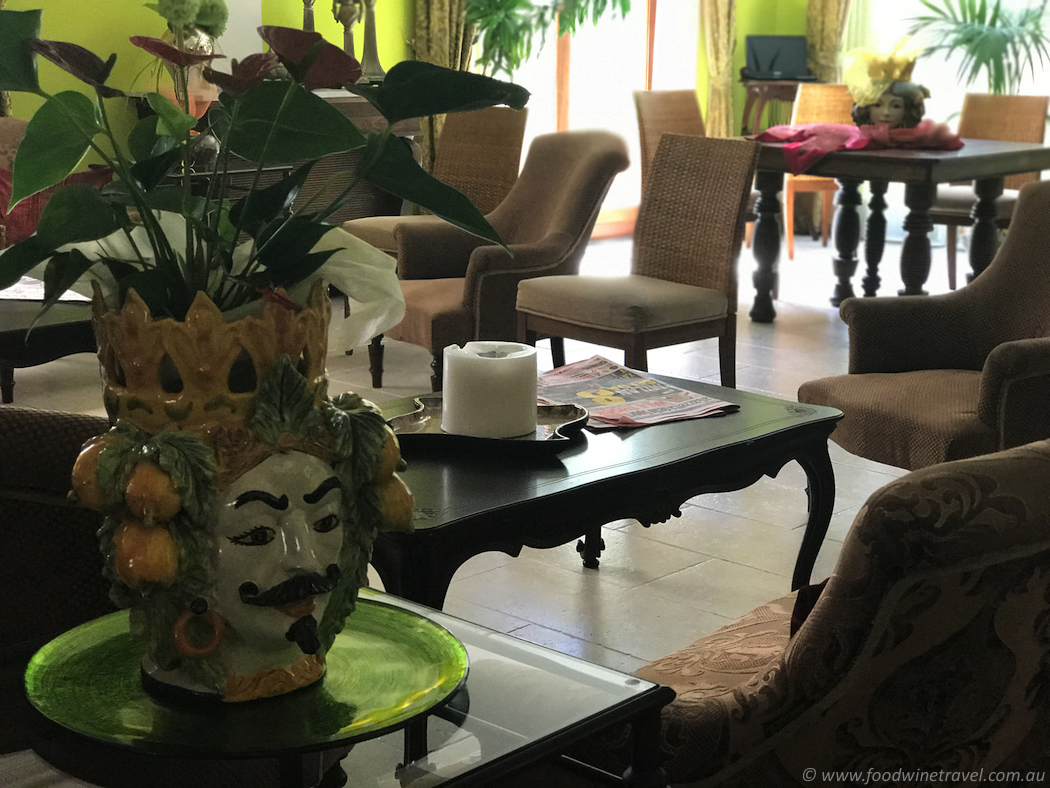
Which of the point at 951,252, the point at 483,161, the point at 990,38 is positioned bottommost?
the point at 951,252

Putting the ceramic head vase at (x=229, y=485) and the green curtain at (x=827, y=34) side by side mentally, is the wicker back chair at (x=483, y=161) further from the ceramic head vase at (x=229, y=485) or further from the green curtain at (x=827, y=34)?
the green curtain at (x=827, y=34)

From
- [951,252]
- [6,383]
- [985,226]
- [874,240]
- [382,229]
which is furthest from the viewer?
[951,252]

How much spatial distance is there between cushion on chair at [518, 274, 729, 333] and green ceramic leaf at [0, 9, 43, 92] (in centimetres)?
282

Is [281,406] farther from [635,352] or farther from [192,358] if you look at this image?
[635,352]

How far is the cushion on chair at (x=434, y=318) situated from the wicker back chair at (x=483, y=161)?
2.48 ft

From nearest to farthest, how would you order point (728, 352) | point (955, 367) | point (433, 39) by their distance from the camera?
point (955, 367)
point (728, 352)
point (433, 39)

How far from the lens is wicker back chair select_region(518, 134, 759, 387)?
3.71 metres

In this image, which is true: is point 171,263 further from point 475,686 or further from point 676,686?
point 676,686

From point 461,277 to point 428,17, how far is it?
2.77 m

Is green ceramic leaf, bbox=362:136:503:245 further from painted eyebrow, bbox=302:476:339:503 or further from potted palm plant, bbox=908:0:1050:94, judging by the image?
potted palm plant, bbox=908:0:1050:94

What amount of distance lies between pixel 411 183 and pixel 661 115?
517 centimetres

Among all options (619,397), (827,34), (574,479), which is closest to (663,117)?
(827,34)

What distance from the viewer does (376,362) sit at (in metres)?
4.34

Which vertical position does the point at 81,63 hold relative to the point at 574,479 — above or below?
above
